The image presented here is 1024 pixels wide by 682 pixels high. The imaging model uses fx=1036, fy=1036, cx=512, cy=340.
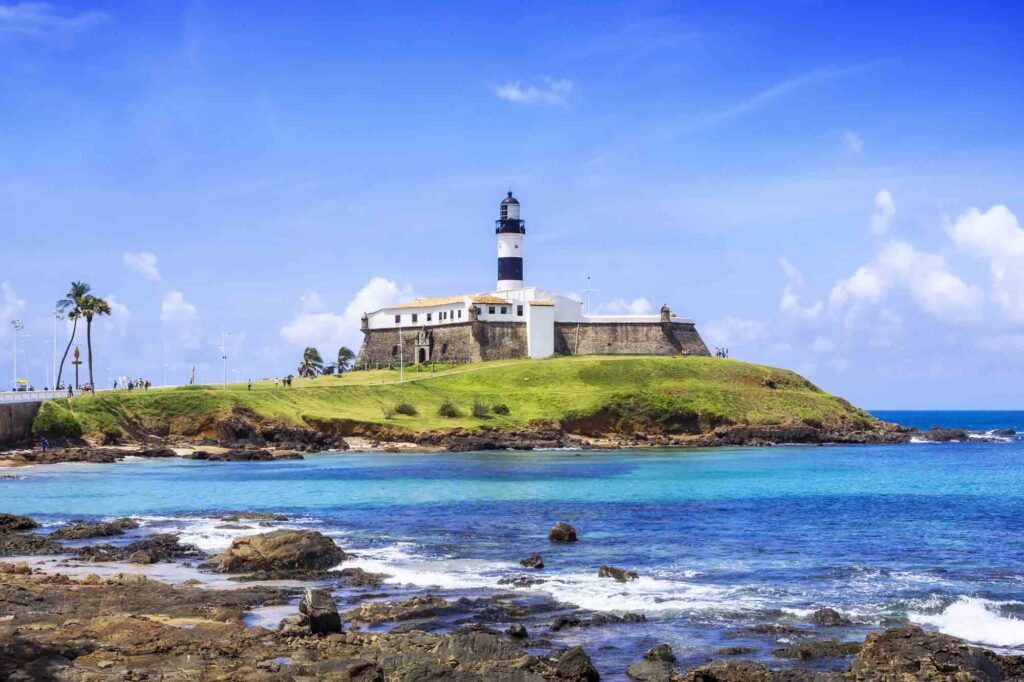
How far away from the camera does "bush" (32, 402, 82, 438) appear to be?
277 feet

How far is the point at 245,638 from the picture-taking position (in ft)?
67.5

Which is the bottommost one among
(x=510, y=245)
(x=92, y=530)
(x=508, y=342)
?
(x=92, y=530)

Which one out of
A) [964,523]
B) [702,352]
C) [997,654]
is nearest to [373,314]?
[702,352]

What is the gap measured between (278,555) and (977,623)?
19.0 m

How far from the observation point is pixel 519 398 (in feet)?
364

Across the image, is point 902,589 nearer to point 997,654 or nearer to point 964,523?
point 997,654

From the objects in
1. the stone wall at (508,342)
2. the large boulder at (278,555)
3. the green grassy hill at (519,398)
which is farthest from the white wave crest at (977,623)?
the stone wall at (508,342)

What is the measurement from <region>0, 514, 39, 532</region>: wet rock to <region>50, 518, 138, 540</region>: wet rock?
1025 mm

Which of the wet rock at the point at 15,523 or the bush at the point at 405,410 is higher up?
the bush at the point at 405,410

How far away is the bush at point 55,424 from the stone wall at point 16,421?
0.51 metres

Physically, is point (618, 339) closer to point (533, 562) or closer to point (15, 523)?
point (15, 523)

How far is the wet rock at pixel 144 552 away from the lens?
32062mm

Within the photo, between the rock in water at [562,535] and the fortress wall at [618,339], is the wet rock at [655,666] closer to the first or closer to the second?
the rock in water at [562,535]

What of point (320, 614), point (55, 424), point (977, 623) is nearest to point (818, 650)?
point (977, 623)
